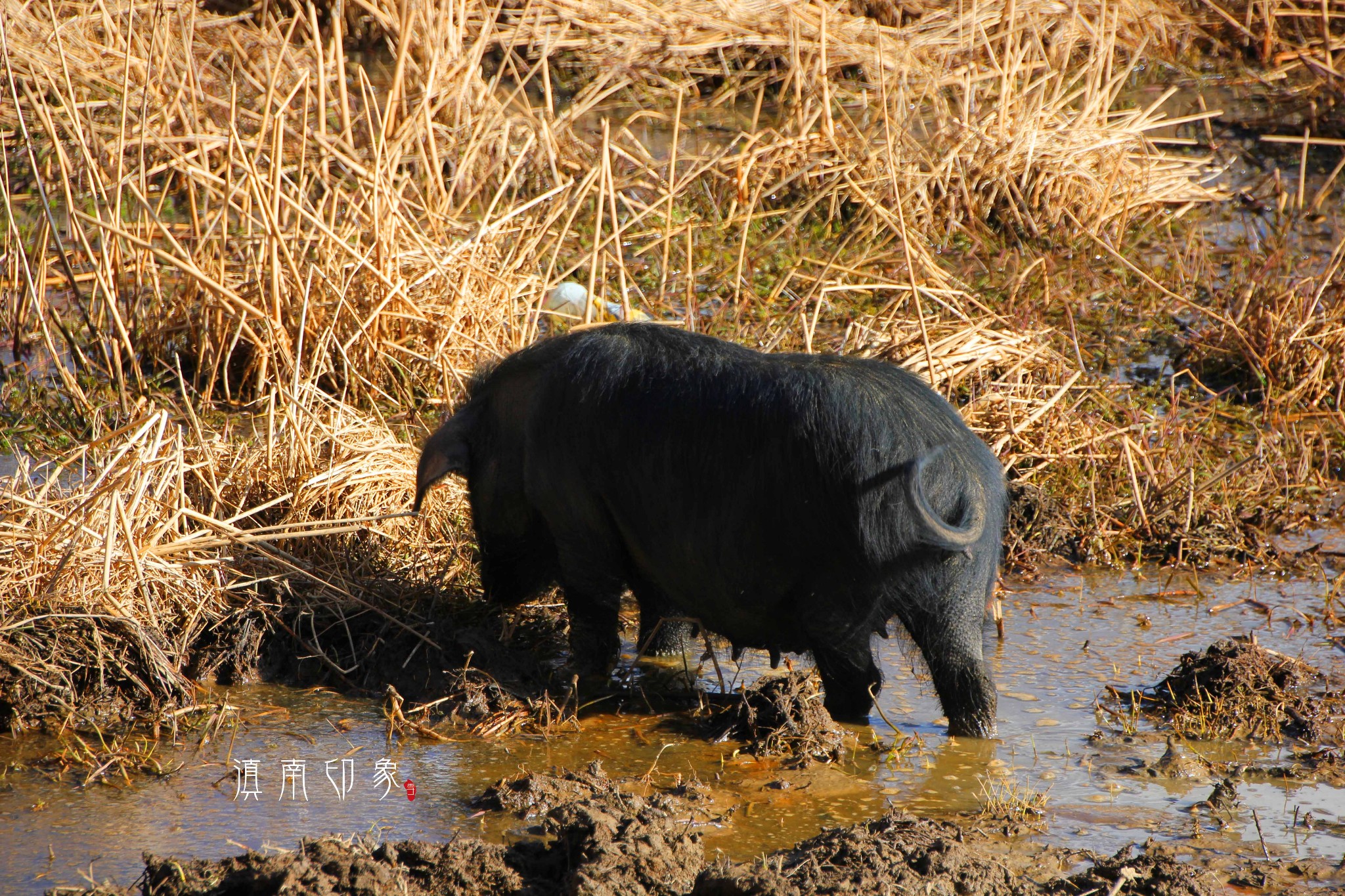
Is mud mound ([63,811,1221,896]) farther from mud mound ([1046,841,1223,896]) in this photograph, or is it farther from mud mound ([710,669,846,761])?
mud mound ([710,669,846,761])

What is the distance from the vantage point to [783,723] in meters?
3.92

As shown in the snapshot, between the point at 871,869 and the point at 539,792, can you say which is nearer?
the point at 871,869

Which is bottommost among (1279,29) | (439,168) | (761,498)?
(761,498)

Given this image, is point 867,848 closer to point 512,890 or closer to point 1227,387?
point 512,890

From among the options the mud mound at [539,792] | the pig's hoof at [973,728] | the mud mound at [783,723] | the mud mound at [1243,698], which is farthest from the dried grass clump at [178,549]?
the mud mound at [1243,698]

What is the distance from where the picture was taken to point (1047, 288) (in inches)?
272

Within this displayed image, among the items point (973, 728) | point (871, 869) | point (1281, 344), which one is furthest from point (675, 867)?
point (1281, 344)

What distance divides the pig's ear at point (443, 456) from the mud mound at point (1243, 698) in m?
2.11

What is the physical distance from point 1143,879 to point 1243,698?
1140 millimetres

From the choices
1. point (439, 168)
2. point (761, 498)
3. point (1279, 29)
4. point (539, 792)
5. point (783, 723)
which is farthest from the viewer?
point (1279, 29)

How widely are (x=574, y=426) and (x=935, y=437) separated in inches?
A: 41.4

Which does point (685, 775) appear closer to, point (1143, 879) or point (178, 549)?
point (1143, 879)

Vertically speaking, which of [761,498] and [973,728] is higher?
[761,498]

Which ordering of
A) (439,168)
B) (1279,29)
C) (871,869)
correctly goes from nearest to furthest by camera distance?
(871,869), (439,168), (1279,29)
